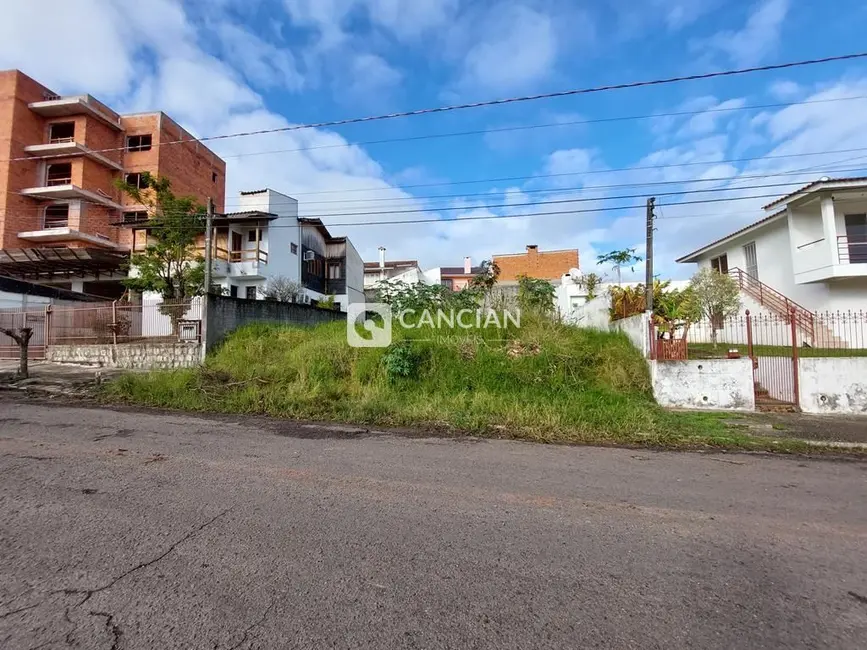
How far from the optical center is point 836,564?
9.36ft

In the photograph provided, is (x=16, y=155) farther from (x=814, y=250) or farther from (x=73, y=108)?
(x=814, y=250)

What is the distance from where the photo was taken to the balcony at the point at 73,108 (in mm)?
30000

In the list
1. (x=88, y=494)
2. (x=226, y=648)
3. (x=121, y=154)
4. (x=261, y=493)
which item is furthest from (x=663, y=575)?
(x=121, y=154)

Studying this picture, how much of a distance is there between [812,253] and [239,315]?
19758 millimetres

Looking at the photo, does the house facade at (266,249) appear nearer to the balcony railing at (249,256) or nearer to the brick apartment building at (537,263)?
the balcony railing at (249,256)

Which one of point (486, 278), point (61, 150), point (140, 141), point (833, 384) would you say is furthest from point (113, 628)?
point (140, 141)

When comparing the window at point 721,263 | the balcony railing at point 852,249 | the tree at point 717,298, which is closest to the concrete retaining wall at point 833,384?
the tree at point 717,298

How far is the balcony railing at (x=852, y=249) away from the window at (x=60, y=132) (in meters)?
44.6

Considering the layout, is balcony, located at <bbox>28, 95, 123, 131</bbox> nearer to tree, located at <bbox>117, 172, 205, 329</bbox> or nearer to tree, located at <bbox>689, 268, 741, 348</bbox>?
tree, located at <bbox>117, 172, 205, 329</bbox>

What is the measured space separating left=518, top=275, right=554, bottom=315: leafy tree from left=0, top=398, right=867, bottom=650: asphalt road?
24.5 ft

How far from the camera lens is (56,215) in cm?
3042

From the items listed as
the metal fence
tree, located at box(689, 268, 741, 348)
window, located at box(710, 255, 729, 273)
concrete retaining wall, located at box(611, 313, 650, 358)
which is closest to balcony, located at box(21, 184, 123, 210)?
the metal fence

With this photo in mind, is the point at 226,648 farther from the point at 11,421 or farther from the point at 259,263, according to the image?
the point at 259,263

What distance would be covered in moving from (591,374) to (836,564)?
6.52 meters
